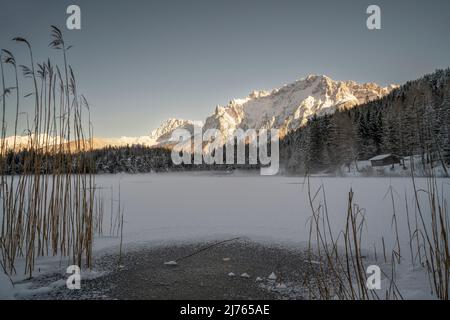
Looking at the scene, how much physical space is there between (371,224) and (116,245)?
5.27m

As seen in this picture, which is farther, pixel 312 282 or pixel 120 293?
pixel 312 282

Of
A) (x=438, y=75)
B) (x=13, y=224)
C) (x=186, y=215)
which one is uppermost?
(x=438, y=75)

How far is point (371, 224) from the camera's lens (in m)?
5.20

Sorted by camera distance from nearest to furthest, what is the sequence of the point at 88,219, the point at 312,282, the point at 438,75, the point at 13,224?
the point at 312,282, the point at 88,219, the point at 13,224, the point at 438,75
